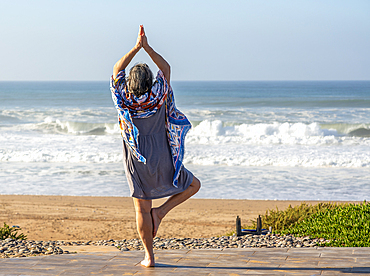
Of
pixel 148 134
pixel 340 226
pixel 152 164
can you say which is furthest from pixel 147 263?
pixel 340 226

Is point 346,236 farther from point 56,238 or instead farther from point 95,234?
point 56,238

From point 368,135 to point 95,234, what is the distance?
70.6 feet

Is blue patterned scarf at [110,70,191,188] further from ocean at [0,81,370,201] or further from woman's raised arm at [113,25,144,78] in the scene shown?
ocean at [0,81,370,201]

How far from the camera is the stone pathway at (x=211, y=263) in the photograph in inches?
135

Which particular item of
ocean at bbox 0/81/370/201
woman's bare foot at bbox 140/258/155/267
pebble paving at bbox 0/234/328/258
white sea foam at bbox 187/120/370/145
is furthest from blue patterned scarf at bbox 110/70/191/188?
white sea foam at bbox 187/120/370/145

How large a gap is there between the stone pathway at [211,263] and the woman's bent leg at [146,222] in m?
0.12

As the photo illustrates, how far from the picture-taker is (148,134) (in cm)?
344

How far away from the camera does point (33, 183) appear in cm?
1075

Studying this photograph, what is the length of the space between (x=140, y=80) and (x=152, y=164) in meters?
0.67

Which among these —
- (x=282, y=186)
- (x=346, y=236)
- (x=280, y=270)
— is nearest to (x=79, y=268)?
(x=280, y=270)

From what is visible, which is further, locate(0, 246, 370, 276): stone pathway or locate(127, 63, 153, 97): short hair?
locate(0, 246, 370, 276): stone pathway

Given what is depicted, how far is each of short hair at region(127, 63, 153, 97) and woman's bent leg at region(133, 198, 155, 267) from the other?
889 millimetres

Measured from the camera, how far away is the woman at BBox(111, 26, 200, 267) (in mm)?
3340

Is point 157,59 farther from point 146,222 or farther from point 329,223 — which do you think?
point 329,223
